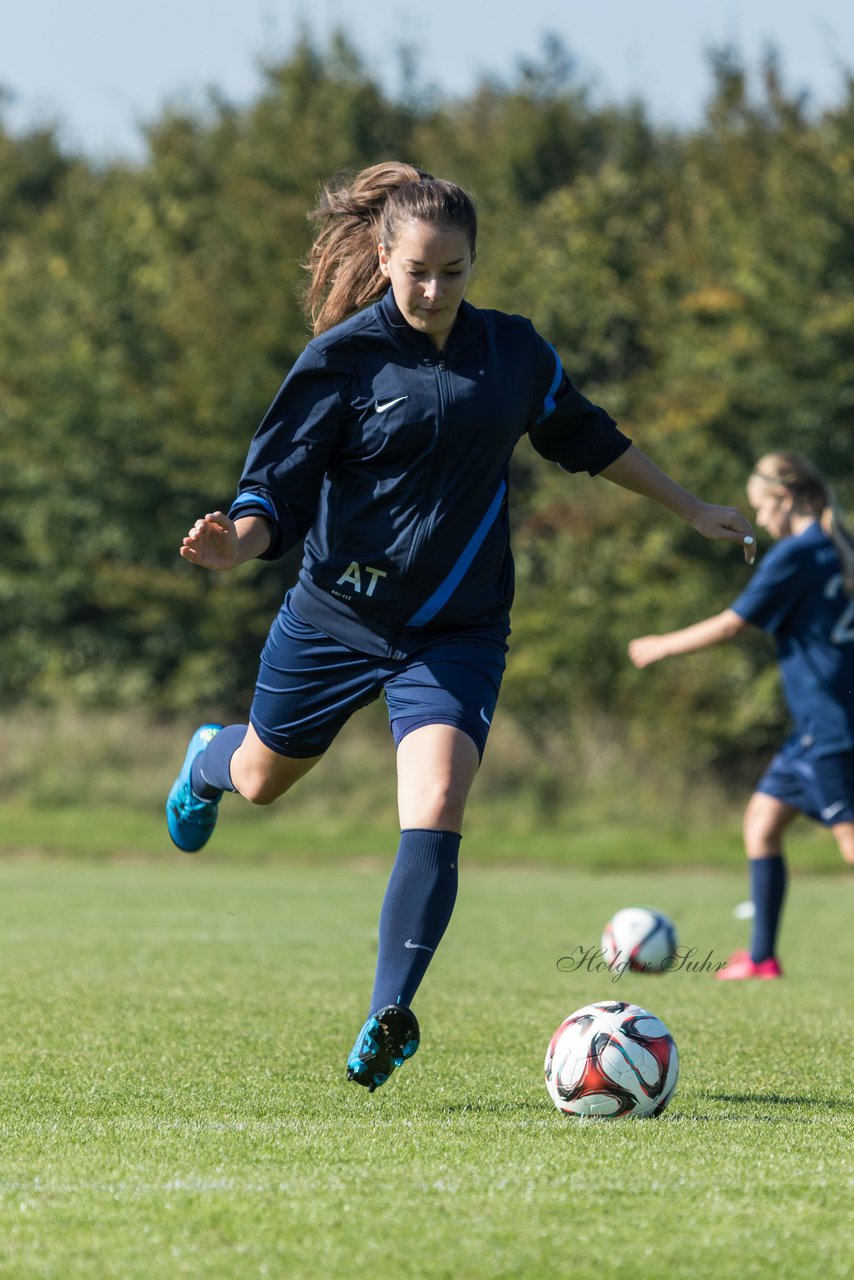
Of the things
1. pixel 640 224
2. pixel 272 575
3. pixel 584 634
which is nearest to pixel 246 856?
pixel 584 634

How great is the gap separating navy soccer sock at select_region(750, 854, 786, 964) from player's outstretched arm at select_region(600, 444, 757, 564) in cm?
349

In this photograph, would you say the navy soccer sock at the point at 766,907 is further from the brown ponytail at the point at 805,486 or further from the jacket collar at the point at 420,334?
the jacket collar at the point at 420,334

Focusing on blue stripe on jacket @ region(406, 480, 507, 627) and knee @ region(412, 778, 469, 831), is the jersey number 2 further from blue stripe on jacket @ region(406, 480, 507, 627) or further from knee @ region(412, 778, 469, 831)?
knee @ region(412, 778, 469, 831)

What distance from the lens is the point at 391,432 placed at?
14.9 feet

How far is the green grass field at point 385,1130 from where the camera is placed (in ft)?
9.00

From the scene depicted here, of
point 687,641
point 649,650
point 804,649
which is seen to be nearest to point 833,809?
point 804,649

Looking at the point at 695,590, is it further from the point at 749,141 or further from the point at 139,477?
the point at 749,141

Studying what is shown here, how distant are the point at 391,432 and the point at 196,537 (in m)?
0.66

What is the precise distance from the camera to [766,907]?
26.5 ft

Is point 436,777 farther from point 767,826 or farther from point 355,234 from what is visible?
point 767,826

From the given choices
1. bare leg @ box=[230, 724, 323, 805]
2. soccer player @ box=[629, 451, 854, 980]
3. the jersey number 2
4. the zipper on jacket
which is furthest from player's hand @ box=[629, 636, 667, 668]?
the zipper on jacket

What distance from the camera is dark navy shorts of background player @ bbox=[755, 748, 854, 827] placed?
25.7 feet

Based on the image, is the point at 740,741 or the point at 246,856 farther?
the point at 740,741

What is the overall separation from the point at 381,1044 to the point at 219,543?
1.35m
